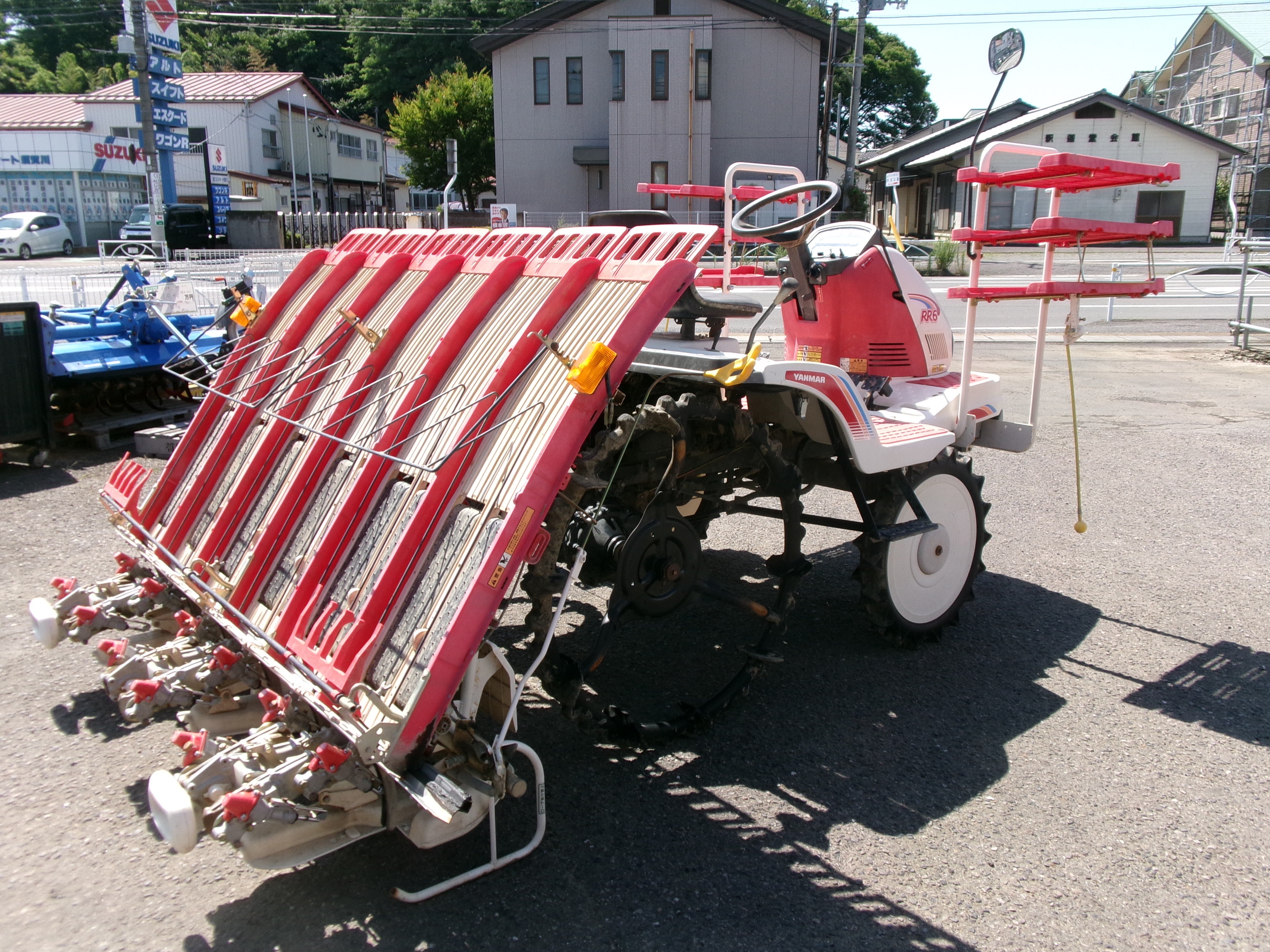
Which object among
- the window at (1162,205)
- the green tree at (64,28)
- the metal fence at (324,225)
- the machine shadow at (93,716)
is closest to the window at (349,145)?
the metal fence at (324,225)

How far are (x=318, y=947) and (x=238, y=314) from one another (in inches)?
126

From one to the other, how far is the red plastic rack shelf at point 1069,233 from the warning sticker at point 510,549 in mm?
2534

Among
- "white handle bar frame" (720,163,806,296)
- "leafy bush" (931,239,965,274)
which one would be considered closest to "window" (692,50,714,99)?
"leafy bush" (931,239,965,274)

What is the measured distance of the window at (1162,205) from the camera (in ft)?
132

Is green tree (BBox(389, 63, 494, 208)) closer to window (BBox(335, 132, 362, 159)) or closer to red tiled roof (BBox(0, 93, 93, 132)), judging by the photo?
window (BBox(335, 132, 362, 159))

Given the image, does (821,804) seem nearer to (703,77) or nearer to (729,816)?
(729,816)

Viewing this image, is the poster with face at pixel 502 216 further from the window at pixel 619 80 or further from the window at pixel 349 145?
the window at pixel 349 145

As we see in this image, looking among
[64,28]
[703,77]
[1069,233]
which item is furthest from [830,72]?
[64,28]

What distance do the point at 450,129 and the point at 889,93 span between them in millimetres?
41639

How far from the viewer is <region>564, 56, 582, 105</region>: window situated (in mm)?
36781

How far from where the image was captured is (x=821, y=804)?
351cm

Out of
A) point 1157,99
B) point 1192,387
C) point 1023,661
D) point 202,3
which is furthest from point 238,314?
point 202,3

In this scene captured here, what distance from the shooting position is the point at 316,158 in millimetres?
50688

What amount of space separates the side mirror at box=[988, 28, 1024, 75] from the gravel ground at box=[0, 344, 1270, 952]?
3067mm
